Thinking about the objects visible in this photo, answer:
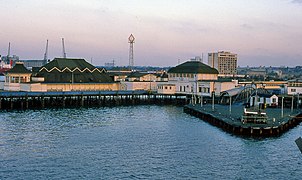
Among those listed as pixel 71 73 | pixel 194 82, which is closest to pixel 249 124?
pixel 194 82

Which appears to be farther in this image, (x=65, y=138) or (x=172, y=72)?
(x=172, y=72)

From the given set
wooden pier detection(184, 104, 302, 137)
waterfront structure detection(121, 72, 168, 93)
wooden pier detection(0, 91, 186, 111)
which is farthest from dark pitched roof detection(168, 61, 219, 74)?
wooden pier detection(184, 104, 302, 137)

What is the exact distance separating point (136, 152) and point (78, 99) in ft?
120

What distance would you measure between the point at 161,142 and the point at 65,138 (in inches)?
295

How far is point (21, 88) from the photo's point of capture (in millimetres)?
68188

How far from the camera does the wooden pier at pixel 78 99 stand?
192 feet

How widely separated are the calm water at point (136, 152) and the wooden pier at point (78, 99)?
1495 cm

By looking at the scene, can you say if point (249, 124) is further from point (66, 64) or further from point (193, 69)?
point (66, 64)

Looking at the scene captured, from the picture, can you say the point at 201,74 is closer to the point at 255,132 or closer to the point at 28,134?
the point at 255,132

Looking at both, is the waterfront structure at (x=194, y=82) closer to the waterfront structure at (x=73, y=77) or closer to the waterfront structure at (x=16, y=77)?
the waterfront structure at (x=73, y=77)

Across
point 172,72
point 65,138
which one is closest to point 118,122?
point 65,138

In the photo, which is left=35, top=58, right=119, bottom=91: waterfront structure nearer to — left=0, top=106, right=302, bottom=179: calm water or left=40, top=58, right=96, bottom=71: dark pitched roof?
left=40, top=58, right=96, bottom=71: dark pitched roof

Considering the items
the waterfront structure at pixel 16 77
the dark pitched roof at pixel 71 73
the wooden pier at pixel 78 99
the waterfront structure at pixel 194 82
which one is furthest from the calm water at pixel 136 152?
the dark pitched roof at pixel 71 73

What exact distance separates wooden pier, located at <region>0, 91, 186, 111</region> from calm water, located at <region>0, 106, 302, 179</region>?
14946mm
